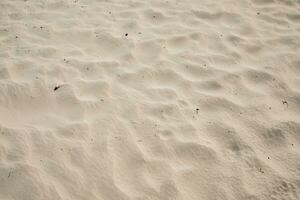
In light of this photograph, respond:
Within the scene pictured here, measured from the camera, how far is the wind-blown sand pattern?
216cm

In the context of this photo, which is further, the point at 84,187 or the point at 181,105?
the point at 181,105

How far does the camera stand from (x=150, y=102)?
8.98ft

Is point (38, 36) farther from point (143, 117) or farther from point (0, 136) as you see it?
point (143, 117)

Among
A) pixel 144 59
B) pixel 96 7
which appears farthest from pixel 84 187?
pixel 96 7

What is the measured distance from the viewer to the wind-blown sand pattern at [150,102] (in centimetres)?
216

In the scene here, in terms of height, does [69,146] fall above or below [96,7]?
below

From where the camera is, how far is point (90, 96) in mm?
2777

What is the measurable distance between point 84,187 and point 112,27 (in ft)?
7.07

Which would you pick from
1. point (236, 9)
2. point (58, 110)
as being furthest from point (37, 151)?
point (236, 9)

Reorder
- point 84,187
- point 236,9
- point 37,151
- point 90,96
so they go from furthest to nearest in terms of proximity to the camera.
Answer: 1. point 236,9
2. point 90,96
3. point 37,151
4. point 84,187

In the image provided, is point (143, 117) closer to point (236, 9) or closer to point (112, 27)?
point (112, 27)

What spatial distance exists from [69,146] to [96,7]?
235 centimetres

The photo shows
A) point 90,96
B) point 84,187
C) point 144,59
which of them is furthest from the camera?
point 144,59

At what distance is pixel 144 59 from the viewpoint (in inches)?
127
